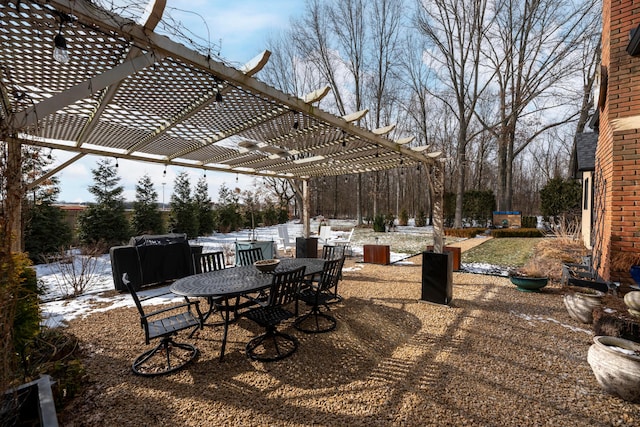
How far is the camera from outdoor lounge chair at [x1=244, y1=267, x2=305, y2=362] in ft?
9.30

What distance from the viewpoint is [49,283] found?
18.5 feet

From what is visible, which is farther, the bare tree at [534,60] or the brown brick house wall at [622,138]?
the bare tree at [534,60]

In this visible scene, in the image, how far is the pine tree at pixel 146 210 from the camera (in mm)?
10789

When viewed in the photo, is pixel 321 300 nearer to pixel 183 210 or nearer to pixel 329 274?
pixel 329 274

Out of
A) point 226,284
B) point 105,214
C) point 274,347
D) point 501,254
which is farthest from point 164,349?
point 501,254

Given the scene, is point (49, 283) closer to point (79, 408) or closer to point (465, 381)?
point (79, 408)

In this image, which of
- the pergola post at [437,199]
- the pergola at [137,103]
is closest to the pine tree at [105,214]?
the pergola at [137,103]

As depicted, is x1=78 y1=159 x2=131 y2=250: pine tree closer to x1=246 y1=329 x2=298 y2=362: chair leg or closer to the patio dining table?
the patio dining table

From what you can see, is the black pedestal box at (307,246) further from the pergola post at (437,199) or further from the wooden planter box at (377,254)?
the pergola post at (437,199)

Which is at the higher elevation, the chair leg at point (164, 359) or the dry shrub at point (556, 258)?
the dry shrub at point (556, 258)

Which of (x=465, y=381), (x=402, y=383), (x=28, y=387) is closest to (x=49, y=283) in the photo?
(x=28, y=387)

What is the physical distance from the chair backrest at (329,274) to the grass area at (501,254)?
5.46 m

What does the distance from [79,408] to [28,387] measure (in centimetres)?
74

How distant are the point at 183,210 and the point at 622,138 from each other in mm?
13355
